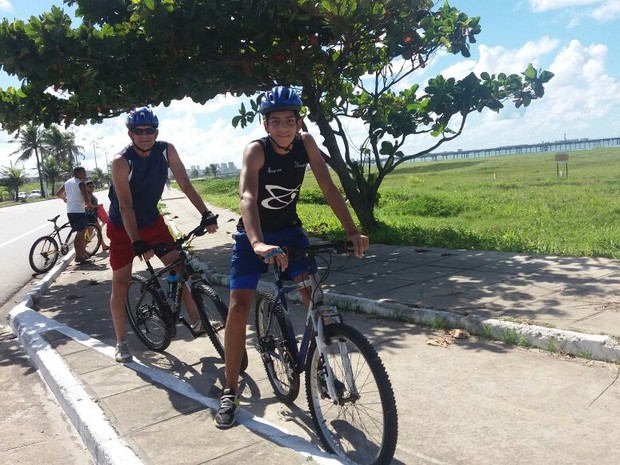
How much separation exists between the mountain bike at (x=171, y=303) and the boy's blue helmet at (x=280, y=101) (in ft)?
4.94

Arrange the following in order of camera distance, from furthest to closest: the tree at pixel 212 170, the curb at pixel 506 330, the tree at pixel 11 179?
the tree at pixel 212 170 < the tree at pixel 11 179 < the curb at pixel 506 330

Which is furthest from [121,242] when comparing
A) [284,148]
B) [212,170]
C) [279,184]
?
[212,170]

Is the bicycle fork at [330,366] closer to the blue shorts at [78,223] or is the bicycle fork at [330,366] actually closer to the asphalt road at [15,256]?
the asphalt road at [15,256]

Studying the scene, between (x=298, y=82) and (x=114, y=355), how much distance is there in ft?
23.4

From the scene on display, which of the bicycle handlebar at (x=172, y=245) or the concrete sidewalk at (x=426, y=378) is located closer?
the concrete sidewalk at (x=426, y=378)

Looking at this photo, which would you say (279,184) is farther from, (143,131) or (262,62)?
(262,62)

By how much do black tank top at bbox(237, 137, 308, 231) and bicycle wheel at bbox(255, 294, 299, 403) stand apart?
527mm

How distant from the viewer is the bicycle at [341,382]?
2.72m

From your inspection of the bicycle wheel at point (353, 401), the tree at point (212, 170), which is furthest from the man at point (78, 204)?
the tree at point (212, 170)

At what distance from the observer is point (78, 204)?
10867 mm

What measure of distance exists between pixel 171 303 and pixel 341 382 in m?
2.25

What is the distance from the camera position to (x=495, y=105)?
1045 cm

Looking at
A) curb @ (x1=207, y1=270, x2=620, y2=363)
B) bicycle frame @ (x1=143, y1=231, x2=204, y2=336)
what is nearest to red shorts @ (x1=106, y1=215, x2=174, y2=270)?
bicycle frame @ (x1=143, y1=231, x2=204, y2=336)

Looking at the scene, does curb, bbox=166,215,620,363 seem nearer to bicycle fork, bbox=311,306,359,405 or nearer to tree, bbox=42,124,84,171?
bicycle fork, bbox=311,306,359,405
